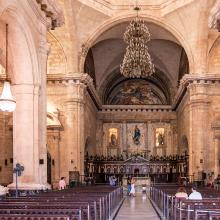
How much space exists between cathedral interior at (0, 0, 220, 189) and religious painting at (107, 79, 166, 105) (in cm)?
9

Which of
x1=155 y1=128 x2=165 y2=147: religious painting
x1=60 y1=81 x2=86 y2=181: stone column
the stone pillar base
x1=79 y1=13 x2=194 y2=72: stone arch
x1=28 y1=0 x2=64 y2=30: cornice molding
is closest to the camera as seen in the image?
the stone pillar base

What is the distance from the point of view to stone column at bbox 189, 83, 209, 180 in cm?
2845

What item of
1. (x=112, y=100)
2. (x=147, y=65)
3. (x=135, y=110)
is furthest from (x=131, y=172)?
(x=147, y=65)

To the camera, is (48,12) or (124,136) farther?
(124,136)

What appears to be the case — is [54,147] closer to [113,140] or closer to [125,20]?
[125,20]

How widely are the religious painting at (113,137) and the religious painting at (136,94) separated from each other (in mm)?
3457

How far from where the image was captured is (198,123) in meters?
28.7

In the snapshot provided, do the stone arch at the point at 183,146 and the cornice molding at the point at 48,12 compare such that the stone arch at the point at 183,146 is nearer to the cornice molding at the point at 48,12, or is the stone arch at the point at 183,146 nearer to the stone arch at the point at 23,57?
the cornice molding at the point at 48,12

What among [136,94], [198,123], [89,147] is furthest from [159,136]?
[198,123]

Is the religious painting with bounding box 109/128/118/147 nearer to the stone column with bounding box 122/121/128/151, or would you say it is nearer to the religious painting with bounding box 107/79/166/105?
the stone column with bounding box 122/121/128/151

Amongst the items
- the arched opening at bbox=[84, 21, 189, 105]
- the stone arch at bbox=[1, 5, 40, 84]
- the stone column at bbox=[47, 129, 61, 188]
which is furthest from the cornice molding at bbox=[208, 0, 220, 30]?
the arched opening at bbox=[84, 21, 189, 105]

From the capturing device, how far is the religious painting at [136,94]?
4381 cm

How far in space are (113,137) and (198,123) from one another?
529 inches

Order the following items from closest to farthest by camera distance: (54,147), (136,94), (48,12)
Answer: (48,12)
(54,147)
(136,94)
